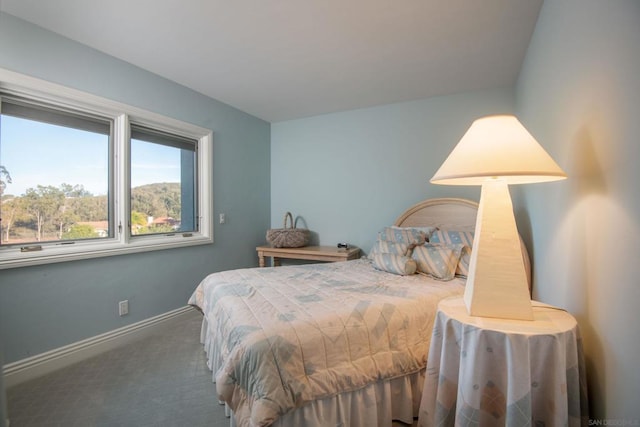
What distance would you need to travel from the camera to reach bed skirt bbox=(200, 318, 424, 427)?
1190mm

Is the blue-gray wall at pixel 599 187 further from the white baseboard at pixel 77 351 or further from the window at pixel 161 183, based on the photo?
the window at pixel 161 183

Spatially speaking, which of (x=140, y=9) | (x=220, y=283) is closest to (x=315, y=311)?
(x=220, y=283)

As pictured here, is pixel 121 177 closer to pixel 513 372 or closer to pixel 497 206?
pixel 497 206

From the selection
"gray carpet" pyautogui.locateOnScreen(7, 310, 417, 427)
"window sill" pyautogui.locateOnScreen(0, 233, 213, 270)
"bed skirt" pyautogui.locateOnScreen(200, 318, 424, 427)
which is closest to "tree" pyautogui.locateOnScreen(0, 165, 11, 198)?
"window sill" pyautogui.locateOnScreen(0, 233, 213, 270)

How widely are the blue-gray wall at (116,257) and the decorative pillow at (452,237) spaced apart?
2.29m

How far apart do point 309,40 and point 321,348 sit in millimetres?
2016

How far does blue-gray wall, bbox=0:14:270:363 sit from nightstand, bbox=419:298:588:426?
2057mm

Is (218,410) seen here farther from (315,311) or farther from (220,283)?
(315,311)

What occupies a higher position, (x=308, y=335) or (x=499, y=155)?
(x=499, y=155)

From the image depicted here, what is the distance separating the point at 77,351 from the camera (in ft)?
6.75

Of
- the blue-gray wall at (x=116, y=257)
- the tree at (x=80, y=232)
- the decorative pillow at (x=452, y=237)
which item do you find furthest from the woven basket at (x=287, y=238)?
the tree at (x=80, y=232)

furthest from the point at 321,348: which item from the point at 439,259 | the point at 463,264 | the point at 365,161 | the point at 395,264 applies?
the point at 365,161

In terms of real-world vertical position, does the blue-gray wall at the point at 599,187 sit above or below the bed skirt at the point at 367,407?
above

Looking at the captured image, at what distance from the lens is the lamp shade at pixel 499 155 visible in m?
1.00
